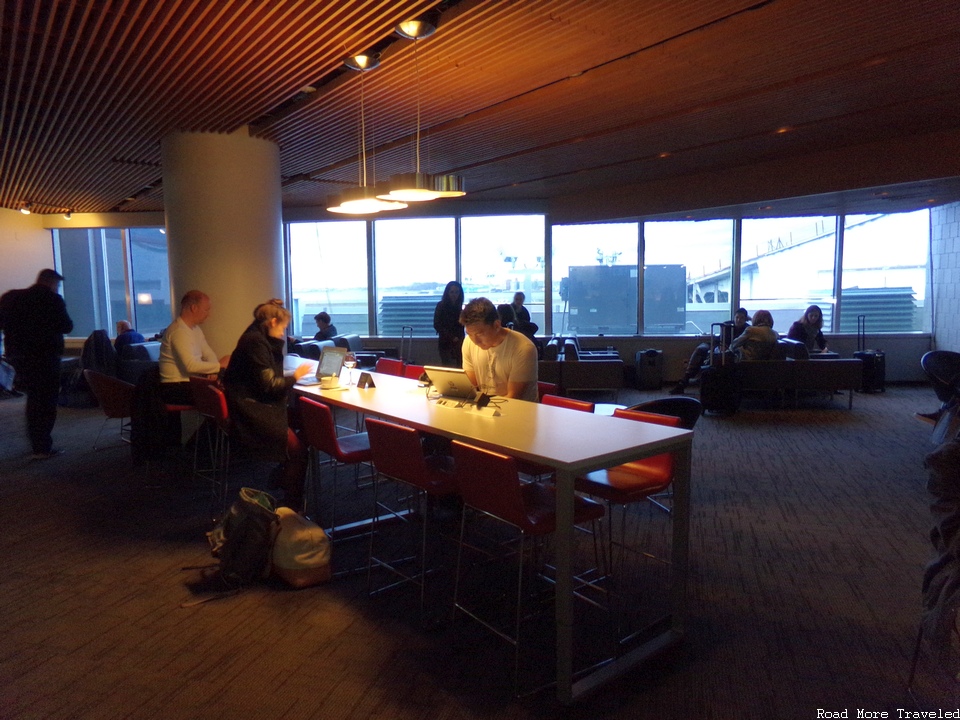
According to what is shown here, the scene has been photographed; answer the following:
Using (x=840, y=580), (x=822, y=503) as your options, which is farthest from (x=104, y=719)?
(x=822, y=503)

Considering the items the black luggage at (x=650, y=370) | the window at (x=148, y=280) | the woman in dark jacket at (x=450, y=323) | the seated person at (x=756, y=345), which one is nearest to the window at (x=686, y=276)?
the black luggage at (x=650, y=370)

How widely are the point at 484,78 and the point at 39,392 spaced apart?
5.27 m

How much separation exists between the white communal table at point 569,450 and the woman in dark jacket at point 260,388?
2.11ft

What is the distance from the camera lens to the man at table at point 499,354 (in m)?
4.11

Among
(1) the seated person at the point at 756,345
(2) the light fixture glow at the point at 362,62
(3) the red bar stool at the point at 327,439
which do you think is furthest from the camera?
(1) the seated person at the point at 756,345

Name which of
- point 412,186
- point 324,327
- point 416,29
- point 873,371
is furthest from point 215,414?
point 873,371

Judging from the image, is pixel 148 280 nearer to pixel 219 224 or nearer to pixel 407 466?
pixel 219 224

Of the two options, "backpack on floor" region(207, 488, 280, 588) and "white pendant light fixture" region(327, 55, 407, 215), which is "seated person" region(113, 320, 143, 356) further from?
"backpack on floor" region(207, 488, 280, 588)

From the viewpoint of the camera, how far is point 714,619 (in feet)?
10.5

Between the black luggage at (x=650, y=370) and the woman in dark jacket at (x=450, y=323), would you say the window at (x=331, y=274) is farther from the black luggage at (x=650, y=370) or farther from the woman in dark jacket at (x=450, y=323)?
the black luggage at (x=650, y=370)

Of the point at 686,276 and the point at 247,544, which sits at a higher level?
the point at 686,276

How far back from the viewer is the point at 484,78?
5152 mm

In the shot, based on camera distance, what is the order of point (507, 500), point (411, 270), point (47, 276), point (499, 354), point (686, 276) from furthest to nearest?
point (411, 270) < point (686, 276) < point (47, 276) < point (499, 354) < point (507, 500)

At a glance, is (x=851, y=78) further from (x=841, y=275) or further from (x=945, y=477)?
(x=841, y=275)
